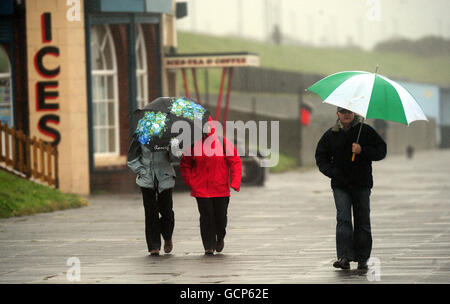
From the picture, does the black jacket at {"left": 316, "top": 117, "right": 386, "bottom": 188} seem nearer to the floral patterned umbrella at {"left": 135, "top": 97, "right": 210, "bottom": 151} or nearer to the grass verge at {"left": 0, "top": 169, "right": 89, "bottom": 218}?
the floral patterned umbrella at {"left": 135, "top": 97, "right": 210, "bottom": 151}

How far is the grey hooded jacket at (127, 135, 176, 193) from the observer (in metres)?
12.3

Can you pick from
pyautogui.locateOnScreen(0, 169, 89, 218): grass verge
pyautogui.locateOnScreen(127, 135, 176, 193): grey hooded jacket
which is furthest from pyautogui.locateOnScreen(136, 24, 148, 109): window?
pyautogui.locateOnScreen(127, 135, 176, 193): grey hooded jacket

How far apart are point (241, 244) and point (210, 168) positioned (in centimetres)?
176

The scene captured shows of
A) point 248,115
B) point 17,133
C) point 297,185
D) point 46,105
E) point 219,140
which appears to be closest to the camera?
point 219,140

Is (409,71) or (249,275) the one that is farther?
(409,71)

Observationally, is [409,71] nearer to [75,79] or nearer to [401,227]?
[75,79]

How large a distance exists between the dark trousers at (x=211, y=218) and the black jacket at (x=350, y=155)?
6.40ft

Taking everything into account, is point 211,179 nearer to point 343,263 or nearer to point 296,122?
point 343,263

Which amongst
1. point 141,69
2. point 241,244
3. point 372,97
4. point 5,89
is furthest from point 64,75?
point 372,97

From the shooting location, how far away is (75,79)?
24359 millimetres

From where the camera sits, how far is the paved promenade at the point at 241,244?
10.5 metres

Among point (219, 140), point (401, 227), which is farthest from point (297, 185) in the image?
point (219, 140)
